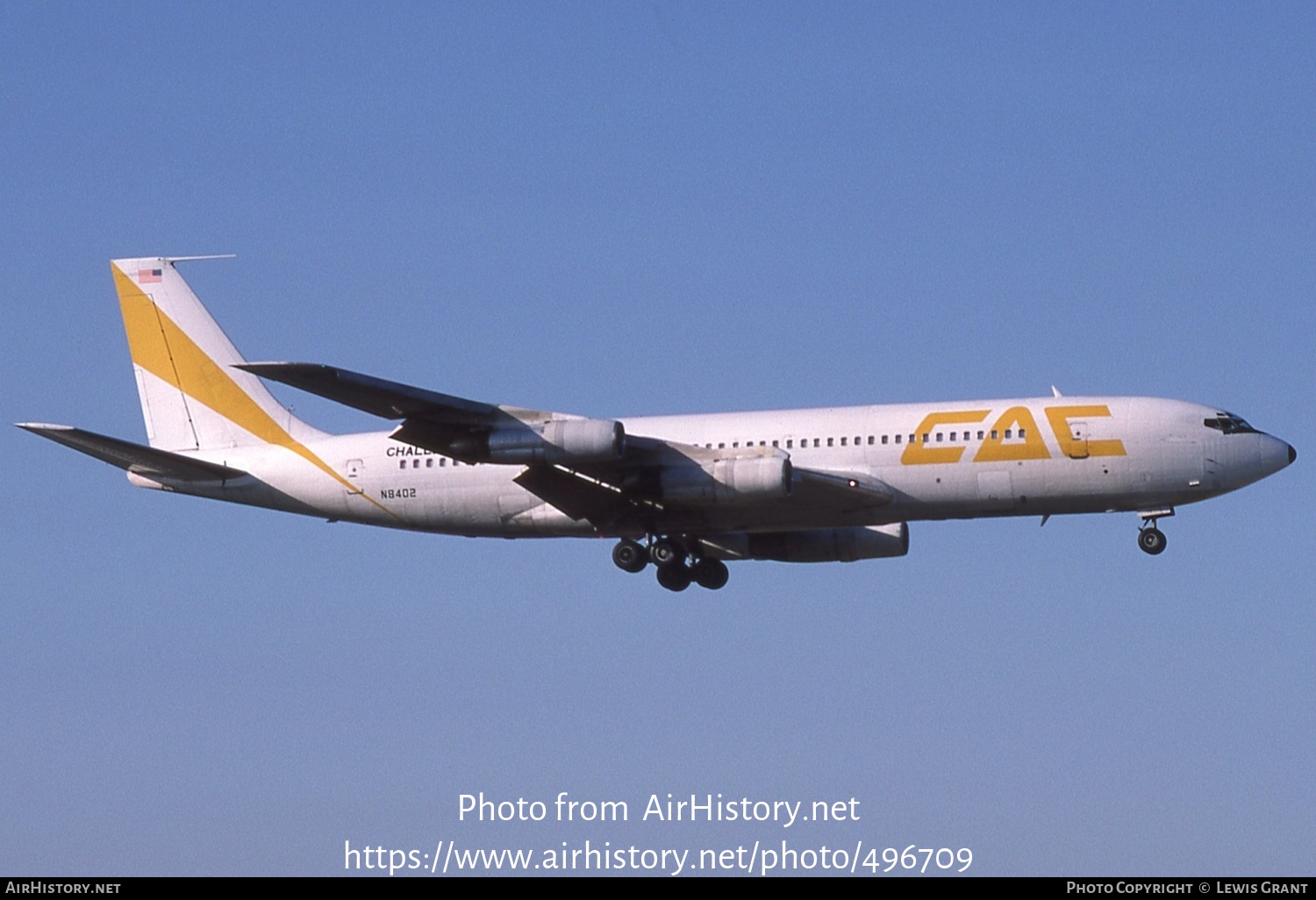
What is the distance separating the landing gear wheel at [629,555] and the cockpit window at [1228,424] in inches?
573

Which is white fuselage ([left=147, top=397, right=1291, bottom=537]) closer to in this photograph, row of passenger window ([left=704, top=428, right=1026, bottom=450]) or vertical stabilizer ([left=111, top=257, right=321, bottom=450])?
row of passenger window ([left=704, top=428, right=1026, bottom=450])

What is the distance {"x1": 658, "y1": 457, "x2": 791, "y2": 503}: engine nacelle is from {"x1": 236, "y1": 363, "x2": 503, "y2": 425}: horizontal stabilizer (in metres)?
4.70

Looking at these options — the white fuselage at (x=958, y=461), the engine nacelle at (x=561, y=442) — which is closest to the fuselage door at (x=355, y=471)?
the white fuselage at (x=958, y=461)

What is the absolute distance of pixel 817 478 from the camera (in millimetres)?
45750

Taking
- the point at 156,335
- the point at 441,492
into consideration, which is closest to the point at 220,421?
the point at 156,335

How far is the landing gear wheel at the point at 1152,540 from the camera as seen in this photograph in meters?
46.1

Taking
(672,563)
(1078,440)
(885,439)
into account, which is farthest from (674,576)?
(1078,440)

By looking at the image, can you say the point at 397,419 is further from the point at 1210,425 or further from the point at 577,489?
the point at 1210,425

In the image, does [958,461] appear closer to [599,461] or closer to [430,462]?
[599,461]

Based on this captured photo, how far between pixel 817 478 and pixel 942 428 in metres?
3.25

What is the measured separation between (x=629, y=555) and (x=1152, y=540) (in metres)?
13.2

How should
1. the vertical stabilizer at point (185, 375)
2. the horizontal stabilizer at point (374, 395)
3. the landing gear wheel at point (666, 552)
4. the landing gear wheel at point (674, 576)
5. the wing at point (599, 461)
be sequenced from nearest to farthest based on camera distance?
the horizontal stabilizer at point (374, 395) < the wing at point (599, 461) < the landing gear wheel at point (666, 552) < the landing gear wheel at point (674, 576) < the vertical stabilizer at point (185, 375)

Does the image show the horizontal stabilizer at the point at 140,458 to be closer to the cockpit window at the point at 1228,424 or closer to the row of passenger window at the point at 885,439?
the row of passenger window at the point at 885,439
